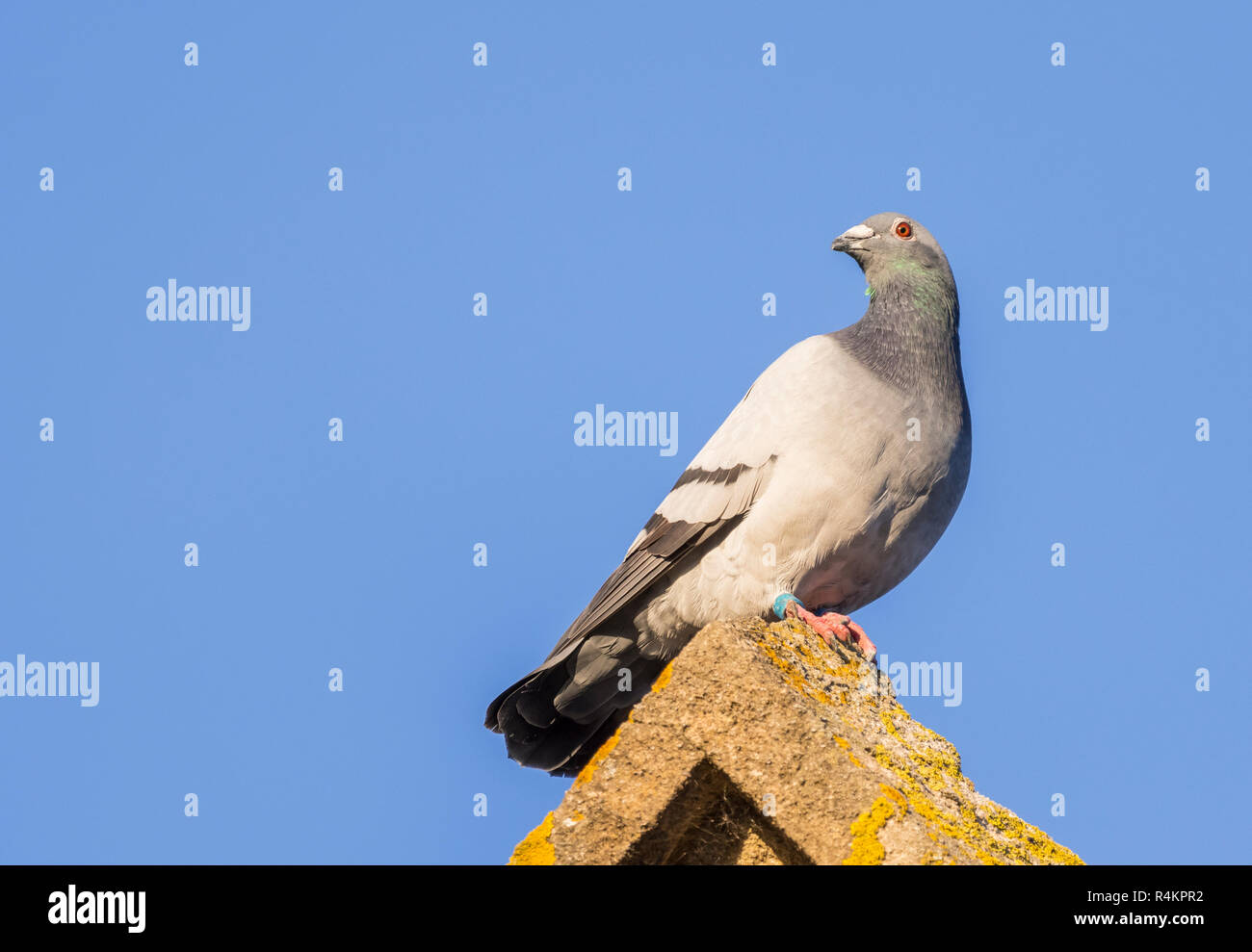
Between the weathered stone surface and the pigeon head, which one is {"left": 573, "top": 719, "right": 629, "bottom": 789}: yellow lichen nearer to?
the weathered stone surface

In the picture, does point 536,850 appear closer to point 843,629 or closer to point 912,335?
point 843,629

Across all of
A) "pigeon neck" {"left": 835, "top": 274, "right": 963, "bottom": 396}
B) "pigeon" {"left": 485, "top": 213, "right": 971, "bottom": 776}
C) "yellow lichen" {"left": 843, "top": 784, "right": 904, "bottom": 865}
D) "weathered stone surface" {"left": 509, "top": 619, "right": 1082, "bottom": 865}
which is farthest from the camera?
"pigeon neck" {"left": 835, "top": 274, "right": 963, "bottom": 396}

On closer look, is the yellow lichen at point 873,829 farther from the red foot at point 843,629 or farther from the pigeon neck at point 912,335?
the pigeon neck at point 912,335

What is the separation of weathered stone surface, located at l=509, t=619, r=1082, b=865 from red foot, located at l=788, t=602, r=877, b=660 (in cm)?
160

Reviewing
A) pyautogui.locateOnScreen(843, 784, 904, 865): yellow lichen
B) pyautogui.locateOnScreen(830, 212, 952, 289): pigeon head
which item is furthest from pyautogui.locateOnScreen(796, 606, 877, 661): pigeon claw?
pyautogui.locateOnScreen(830, 212, 952, 289): pigeon head

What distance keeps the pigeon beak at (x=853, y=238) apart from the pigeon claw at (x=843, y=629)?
9.90 ft

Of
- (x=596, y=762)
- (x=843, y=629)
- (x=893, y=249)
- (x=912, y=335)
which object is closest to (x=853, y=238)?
(x=893, y=249)

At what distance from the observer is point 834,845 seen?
4.96 meters

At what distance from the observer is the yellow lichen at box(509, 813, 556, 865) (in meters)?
5.14
